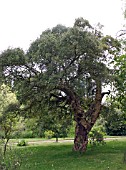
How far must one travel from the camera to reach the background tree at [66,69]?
48.8ft

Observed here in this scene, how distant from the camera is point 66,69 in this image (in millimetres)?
14836

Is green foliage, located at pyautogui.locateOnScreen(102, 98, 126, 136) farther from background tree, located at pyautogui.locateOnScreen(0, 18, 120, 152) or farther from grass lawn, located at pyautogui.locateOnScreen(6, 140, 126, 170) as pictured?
grass lawn, located at pyautogui.locateOnScreen(6, 140, 126, 170)

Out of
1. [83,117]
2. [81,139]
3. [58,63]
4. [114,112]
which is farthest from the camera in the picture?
[114,112]

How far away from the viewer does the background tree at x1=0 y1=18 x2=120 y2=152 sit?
14866 mm

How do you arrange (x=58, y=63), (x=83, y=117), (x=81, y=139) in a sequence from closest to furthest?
(x=58, y=63)
(x=83, y=117)
(x=81, y=139)

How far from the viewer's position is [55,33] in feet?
55.6

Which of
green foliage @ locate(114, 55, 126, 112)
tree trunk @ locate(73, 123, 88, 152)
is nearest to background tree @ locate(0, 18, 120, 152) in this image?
tree trunk @ locate(73, 123, 88, 152)

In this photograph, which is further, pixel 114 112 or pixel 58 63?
pixel 114 112

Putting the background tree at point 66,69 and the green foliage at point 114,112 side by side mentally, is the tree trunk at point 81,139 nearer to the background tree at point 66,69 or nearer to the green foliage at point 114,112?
the background tree at point 66,69

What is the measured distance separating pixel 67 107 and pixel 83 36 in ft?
18.0

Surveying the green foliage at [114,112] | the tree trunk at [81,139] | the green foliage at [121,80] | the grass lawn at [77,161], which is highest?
the green foliage at [121,80]

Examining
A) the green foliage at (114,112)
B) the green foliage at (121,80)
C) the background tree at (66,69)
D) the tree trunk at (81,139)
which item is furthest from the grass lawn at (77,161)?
the green foliage at (121,80)

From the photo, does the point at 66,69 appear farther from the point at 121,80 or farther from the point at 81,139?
the point at 81,139

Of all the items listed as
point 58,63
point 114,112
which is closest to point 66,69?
point 58,63
